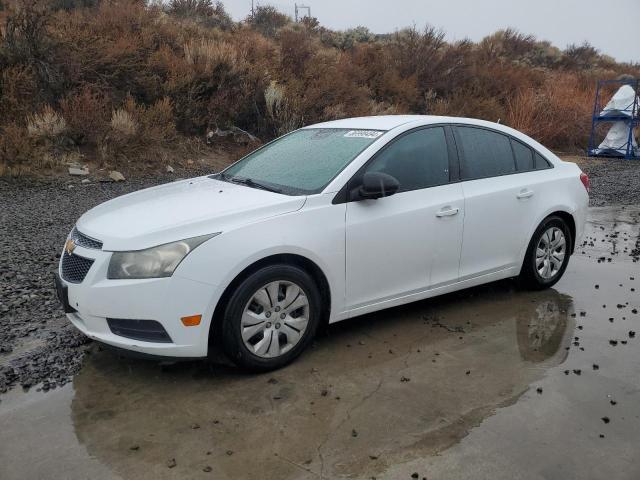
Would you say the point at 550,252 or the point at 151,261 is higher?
the point at 151,261

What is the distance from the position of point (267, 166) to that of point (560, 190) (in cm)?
269

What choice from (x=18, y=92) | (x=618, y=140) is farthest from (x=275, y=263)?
(x=618, y=140)

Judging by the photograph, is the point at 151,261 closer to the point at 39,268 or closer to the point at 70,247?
the point at 70,247

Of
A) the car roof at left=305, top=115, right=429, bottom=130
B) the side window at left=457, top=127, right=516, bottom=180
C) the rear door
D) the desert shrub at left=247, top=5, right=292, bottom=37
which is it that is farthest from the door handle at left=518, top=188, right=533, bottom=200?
the desert shrub at left=247, top=5, right=292, bottom=37

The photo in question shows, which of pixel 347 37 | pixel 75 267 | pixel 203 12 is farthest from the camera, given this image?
pixel 347 37

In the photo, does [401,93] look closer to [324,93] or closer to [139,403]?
[324,93]

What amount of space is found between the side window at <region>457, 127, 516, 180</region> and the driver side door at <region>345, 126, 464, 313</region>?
0.18m

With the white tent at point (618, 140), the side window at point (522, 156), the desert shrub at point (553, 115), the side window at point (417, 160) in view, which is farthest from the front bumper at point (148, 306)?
the white tent at point (618, 140)

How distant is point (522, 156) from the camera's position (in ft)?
17.1

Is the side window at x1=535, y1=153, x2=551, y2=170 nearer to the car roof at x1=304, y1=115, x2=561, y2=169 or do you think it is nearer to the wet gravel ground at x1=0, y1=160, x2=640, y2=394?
the car roof at x1=304, y1=115, x2=561, y2=169

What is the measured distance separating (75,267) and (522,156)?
3.79 metres

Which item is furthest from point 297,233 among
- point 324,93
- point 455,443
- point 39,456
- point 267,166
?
point 324,93

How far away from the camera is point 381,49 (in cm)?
2186

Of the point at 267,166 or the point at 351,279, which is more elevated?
the point at 267,166
